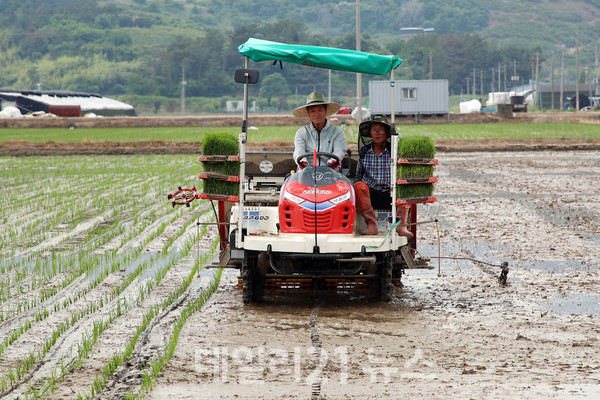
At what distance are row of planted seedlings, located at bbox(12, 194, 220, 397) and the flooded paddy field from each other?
0.02 m

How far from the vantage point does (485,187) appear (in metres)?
20.7

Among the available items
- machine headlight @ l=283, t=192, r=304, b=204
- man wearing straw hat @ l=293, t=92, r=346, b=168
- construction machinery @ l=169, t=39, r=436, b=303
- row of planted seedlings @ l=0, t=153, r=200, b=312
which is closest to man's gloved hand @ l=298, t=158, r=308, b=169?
man wearing straw hat @ l=293, t=92, r=346, b=168

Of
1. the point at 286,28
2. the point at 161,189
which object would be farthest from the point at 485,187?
the point at 286,28

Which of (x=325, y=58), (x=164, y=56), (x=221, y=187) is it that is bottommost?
(x=221, y=187)

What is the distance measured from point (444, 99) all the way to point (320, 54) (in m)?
59.9

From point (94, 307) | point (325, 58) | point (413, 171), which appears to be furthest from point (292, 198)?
point (94, 307)

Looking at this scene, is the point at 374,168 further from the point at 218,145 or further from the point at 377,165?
the point at 218,145

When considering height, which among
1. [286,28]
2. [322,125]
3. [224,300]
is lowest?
[224,300]

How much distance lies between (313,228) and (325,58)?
1.62m

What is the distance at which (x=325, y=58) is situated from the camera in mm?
8023

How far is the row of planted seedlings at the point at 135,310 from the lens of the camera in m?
5.86

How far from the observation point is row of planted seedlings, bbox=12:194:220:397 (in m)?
5.86

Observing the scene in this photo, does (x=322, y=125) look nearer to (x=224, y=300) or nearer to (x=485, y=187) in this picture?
(x=224, y=300)

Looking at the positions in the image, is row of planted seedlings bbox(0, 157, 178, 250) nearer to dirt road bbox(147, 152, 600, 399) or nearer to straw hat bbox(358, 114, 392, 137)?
dirt road bbox(147, 152, 600, 399)
